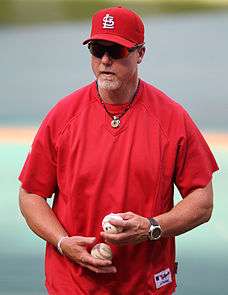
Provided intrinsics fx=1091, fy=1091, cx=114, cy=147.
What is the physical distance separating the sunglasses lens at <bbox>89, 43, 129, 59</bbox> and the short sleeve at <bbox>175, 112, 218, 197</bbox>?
1.07 feet

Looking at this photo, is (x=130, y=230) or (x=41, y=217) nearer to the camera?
(x=130, y=230)

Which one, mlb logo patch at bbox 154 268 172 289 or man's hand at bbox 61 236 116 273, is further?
mlb logo patch at bbox 154 268 172 289

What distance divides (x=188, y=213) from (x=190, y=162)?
7.1 inches

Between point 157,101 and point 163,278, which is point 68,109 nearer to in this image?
point 157,101

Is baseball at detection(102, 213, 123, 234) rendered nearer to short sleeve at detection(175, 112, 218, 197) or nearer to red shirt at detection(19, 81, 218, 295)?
red shirt at detection(19, 81, 218, 295)

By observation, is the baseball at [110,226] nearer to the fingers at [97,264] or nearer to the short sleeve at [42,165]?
the fingers at [97,264]

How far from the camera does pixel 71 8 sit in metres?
12.3

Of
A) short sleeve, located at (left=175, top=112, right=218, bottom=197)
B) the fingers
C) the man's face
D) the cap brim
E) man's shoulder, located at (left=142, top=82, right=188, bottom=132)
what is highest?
the cap brim

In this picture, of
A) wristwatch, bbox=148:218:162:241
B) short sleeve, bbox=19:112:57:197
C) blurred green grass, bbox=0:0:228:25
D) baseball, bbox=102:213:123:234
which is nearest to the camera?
baseball, bbox=102:213:123:234

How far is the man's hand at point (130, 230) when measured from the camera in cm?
362

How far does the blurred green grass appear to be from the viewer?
1183 cm

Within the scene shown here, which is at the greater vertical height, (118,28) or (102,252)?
(118,28)

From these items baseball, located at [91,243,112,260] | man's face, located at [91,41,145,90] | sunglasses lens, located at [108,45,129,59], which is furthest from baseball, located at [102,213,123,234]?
sunglasses lens, located at [108,45,129,59]

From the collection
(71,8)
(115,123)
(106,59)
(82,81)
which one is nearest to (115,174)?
(115,123)
